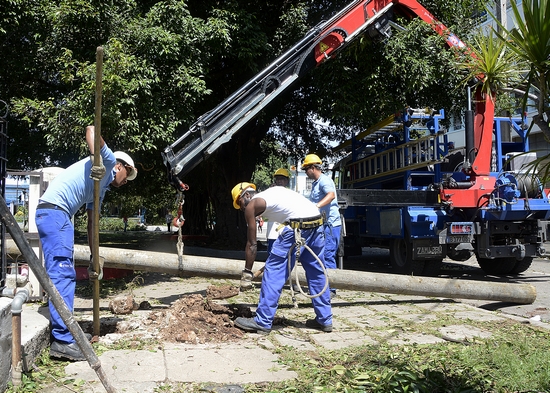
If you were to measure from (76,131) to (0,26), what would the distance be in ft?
10.2

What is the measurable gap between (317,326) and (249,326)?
77 cm

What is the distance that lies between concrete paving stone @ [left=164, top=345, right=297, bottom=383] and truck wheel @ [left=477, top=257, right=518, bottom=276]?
6441 mm

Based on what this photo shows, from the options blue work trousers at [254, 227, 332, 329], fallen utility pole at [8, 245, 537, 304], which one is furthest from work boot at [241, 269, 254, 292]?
fallen utility pole at [8, 245, 537, 304]

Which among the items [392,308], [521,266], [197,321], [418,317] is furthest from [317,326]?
[521,266]

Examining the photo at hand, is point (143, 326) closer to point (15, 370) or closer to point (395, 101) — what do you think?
point (15, 370)

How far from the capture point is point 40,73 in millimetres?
10211

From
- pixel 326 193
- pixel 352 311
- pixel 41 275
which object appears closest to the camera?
pixel 41 275

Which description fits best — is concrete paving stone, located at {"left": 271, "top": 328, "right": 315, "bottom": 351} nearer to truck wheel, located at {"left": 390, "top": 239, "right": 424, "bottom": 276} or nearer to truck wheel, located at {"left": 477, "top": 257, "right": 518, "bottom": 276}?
truck wheel, located at {"left": 390, "top": 239, "right": 424, "bottom": 276}

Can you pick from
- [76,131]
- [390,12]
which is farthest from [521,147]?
[76,131]

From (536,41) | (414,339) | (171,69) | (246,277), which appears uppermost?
(171,69)

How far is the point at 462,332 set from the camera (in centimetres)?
527

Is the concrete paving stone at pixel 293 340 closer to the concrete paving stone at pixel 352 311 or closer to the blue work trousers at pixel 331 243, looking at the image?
the concrete paving stone at pixel 352 311

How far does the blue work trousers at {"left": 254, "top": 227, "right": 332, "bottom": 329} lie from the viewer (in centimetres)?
500

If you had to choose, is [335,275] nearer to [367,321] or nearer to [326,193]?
[367,321]
